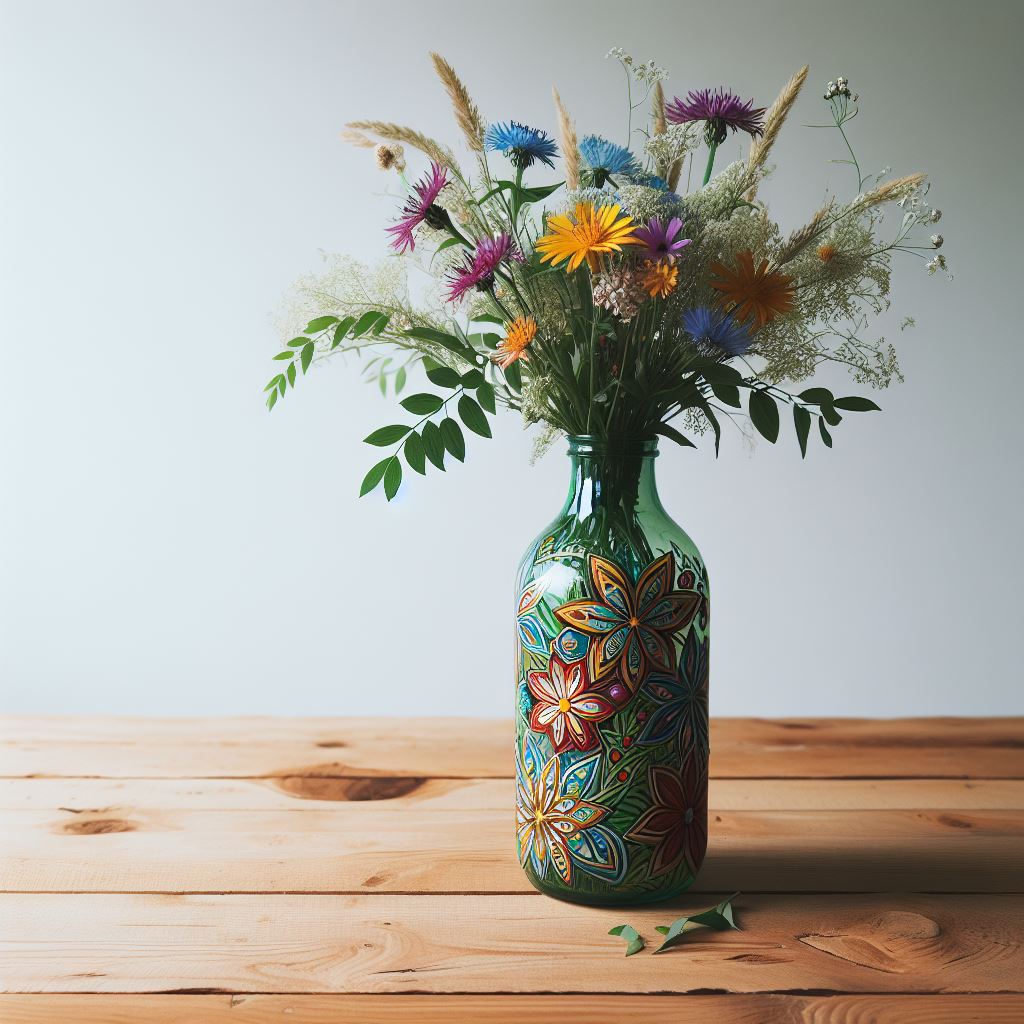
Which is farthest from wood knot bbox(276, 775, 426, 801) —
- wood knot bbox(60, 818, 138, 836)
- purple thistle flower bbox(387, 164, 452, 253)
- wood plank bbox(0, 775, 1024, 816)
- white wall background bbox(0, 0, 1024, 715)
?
white wall background bbox(0, 0, 1024, 715)

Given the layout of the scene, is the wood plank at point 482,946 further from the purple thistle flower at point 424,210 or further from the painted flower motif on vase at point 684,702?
the purple thistle flower at point 424,210

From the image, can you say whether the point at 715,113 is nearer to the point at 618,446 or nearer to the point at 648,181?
the point at 648,181

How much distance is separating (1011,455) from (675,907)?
134cm

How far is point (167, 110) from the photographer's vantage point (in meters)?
1.69

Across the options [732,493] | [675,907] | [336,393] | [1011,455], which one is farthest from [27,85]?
[1011,455]

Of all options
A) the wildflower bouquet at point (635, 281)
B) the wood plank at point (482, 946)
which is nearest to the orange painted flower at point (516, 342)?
the wildflower bouquet at point (635, 281)

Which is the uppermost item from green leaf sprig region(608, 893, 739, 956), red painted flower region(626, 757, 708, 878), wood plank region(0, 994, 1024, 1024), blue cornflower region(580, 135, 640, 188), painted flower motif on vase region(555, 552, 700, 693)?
blue cornflower region(580, 135, 640, 188)

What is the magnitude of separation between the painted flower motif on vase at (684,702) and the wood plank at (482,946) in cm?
12

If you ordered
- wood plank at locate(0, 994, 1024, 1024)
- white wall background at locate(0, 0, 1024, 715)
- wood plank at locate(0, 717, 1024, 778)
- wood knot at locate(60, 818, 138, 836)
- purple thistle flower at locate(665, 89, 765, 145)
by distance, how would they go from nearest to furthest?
wood plank at locate(0, 994, 1024, 1024)
purple thistle flower at locate(665, 89, 765, 145)
wood knot at locate(60, 818, 138, 836)
wood plank at locate(0, 717, 1024, 778)
white wall background at locate(0, 0, 1024, 715)

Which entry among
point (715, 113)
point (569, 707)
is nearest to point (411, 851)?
point (569, 707)

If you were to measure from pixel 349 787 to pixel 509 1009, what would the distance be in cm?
40

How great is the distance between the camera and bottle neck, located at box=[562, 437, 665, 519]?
2.37ft

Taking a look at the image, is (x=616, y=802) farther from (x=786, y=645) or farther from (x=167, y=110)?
(x=167, y=110)

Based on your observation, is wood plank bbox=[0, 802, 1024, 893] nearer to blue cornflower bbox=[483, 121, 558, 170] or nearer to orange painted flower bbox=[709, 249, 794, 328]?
orange painted flower bbox=[709, 249, 794, 328]
